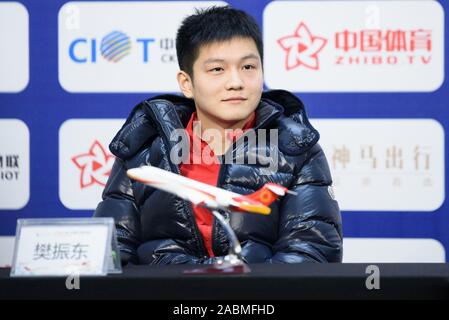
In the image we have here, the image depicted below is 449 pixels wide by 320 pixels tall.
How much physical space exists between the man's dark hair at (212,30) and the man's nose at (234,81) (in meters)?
0.08

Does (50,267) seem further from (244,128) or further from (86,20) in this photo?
(86,20)

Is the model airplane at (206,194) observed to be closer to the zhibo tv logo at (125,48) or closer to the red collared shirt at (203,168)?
the red collared shirt at (203,168)

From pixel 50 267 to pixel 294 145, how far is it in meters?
0.65

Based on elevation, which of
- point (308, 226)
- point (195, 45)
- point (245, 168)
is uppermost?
point (195, 45)

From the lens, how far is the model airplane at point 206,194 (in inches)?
42.9

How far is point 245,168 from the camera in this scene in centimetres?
159

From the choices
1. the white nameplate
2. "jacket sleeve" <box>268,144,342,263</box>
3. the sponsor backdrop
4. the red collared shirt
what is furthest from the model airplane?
the sponsor backdrop

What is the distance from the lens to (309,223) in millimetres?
1534

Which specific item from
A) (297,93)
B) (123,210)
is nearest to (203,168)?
(123,210)

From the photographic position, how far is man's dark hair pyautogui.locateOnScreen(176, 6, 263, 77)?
1647 millimetres

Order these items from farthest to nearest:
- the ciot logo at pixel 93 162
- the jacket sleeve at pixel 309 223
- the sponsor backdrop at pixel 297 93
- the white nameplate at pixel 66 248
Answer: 1. the ciot logo at pixel 93 162
2. the sponsor backdrop at pixel 297 93
3. the jacket sleeve at pixel 309 223
4. the white nameplate at pixel 66 248

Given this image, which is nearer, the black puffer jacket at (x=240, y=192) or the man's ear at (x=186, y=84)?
the black puffer jacket at (x=240, y=192)

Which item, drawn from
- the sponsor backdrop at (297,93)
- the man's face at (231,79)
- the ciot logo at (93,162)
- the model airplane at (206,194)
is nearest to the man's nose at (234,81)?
the man's face at (231,79)

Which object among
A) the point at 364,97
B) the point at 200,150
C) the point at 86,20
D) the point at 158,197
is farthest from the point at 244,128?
the point at 86,20
